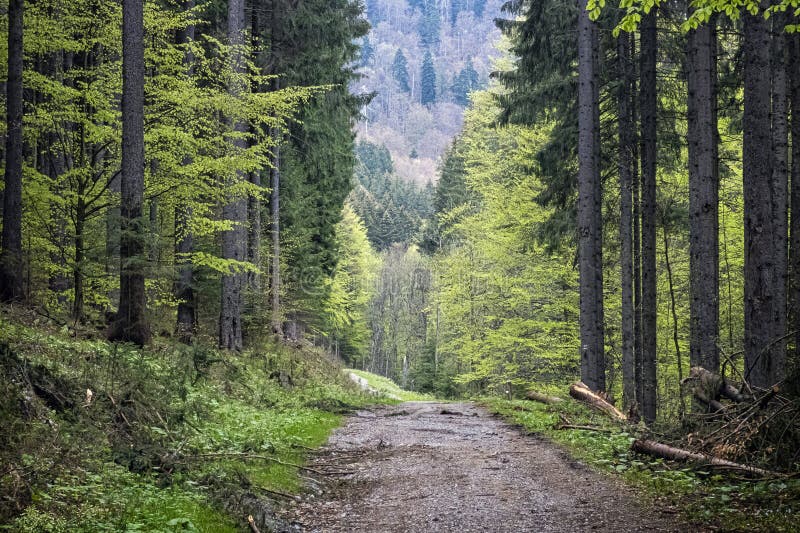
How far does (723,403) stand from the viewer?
821 cm

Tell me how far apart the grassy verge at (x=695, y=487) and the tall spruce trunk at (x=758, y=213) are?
6.05ft

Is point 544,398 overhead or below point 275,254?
below

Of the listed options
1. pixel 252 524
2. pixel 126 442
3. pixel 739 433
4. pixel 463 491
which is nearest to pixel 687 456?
pixel 739 433

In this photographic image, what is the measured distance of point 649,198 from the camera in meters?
14.4

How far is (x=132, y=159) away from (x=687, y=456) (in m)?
11.0

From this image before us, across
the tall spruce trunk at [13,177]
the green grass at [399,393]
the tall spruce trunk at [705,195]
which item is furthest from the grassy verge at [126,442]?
the green grass at [399,393]

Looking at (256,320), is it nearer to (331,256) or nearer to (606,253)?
(331,256)

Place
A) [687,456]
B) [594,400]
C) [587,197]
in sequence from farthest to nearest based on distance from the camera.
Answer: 1. [587,197]
2. [594,400]
3. [687,456]

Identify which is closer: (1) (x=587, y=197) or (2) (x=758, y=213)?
(2) (x=758, y=213)

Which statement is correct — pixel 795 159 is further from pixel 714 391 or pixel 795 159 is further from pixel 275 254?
pixel 275 254

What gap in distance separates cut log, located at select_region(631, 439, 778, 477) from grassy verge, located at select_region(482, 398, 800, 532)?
99 mm

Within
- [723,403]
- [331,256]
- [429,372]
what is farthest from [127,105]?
[429,372]

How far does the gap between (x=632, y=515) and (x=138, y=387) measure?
6002mm

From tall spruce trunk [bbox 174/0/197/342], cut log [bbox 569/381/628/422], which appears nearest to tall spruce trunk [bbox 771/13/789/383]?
cut log [bbox 569/381/628/422]
